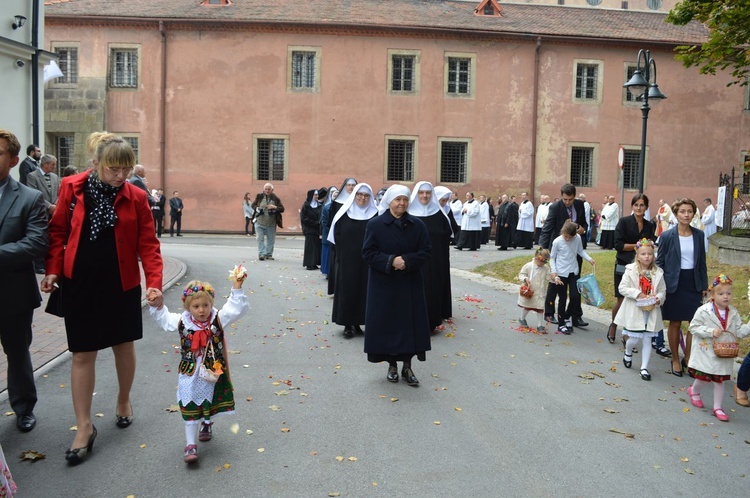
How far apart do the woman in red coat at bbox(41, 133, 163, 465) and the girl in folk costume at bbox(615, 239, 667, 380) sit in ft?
16.8

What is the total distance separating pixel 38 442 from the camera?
5.09m

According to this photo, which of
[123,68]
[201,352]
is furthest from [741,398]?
[123,68]

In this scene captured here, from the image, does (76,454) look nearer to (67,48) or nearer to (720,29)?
(720,29)

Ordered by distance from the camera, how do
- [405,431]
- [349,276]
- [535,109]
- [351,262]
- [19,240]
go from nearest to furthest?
1. [19,240]
2. [405,431]
3. [349,276]
4. [351,262]
5. [535,109]

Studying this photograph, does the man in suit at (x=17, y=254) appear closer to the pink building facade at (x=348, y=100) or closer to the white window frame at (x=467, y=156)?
the pink building facade at (x=348, y=100)

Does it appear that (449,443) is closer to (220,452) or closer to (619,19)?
(220,452)

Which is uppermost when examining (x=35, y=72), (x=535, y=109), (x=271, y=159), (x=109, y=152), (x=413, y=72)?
(x=413, y=72)

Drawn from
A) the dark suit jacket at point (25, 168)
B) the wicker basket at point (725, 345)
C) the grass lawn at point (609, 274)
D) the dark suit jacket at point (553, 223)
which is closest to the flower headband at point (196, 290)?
the wicker basket at point (725, 345)

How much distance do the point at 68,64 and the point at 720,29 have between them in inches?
1089

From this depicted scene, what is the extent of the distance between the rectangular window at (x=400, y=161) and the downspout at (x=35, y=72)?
18772 millimetres

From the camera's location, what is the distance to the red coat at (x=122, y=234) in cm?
479

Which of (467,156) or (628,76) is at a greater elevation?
(628,76)

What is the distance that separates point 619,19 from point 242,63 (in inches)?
769

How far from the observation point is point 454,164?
112 ft
